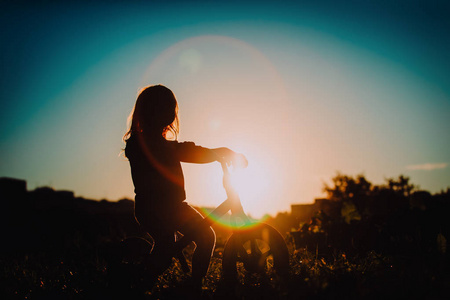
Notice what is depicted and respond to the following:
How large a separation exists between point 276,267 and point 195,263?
2.97 feet

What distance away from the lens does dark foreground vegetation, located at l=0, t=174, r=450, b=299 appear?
2.58 meters

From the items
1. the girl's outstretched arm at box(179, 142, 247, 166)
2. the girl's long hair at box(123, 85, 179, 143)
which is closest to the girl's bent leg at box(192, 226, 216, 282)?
the girl's outstretched arm at box(179, 142, 247, 166)

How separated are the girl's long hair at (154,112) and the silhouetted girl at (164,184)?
0.04 ft

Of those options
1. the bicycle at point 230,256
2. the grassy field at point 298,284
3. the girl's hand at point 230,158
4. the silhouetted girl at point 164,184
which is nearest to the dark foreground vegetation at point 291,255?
the grassy field at point 298,284

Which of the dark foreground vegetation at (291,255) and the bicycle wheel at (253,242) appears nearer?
the dark foreground vegetation at (291,255)

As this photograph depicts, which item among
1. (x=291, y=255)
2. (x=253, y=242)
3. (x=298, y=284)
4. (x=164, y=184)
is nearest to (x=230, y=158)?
(x=164, y=184)

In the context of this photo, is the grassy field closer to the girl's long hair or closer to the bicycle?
the bicycle

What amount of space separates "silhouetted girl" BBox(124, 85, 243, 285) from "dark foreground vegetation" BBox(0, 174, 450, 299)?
0.51m

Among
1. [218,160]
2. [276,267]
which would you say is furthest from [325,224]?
[218,160]

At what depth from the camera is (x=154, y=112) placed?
3152 millimetres

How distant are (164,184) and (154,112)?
2.83ft

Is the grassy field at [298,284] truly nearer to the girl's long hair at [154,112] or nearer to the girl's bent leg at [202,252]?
the girl's bent leg at [202,252]

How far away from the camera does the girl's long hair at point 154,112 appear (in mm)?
3131

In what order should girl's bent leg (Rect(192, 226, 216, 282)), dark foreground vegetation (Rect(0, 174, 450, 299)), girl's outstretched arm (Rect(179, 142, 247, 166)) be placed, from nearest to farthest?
dark foreground vegetation (Rect(0, 174, 450, 299)) < girl's bent leg (Rect(192, 226, 216, 282)) < girl's outstretched arm (Rect(179, 142, 247, 166))
